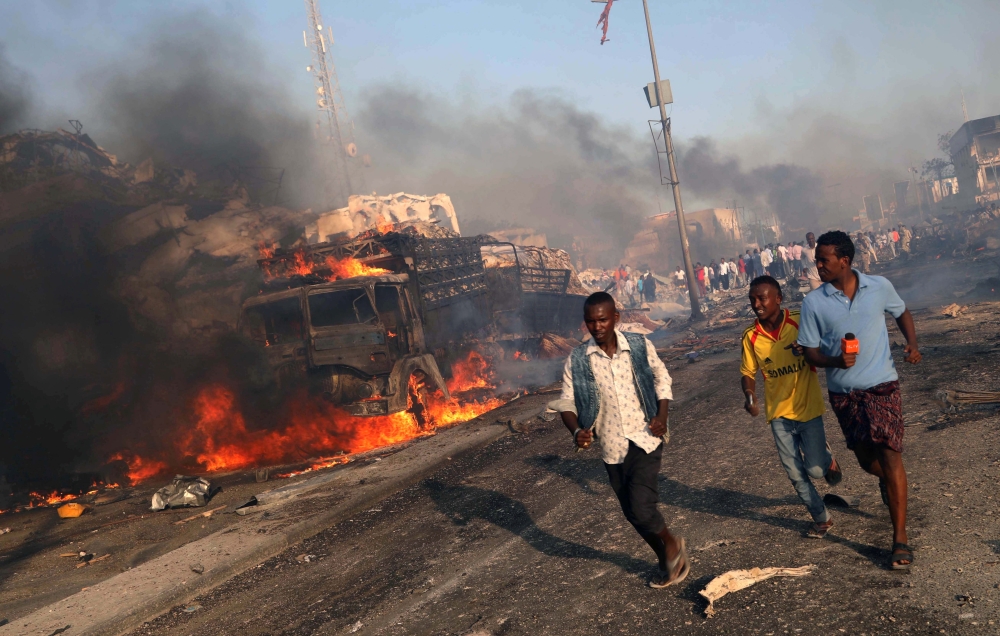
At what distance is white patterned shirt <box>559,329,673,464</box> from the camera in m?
3.86

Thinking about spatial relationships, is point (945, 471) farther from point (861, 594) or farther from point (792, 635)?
point (792, 635)

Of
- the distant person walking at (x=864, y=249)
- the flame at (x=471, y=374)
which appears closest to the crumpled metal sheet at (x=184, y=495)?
the flame at (x=471, y=374)

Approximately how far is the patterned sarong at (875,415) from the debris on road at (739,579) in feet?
2.53

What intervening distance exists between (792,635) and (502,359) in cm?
1223

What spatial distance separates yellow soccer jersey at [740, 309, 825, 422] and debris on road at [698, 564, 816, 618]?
86cm

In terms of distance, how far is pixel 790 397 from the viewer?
4141 millimetres

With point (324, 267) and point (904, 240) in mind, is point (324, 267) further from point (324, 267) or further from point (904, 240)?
point (904, 240)

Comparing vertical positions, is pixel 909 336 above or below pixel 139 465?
above

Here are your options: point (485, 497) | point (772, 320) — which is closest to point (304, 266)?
point (485, 497)

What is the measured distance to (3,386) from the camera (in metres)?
12.3

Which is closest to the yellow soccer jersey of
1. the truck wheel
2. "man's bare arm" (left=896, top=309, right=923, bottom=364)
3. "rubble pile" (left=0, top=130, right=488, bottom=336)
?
"man's bare arm" (left=896, top=309, right=923, bottom=364)

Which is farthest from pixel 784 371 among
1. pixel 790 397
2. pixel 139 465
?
pixel 139 465

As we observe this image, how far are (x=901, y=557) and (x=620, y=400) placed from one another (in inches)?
63.4

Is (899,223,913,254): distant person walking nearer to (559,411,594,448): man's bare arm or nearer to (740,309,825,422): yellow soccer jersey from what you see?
(740,309,825,422): yellow soccer jersey
